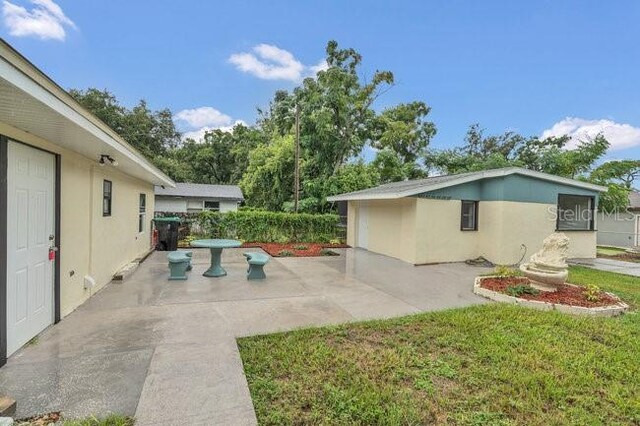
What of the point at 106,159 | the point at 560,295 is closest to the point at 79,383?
the point at 106,159

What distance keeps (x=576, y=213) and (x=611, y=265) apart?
2367mm

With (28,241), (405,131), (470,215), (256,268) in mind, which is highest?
(405,131)

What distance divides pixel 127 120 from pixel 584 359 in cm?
3443

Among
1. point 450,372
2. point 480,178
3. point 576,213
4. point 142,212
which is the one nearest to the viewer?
point 450,372

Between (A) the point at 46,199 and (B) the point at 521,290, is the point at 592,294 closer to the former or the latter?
(B) the point at 521,290

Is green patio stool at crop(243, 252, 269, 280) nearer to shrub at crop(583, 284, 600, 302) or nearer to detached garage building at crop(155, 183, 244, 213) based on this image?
shrub at crop(583, 284, 600, 302)

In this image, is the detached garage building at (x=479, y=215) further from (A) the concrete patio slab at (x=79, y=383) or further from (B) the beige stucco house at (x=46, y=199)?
(A) the concrete patio slab at (x=79, y=383)

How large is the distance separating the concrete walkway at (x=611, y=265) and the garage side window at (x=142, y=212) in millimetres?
13974

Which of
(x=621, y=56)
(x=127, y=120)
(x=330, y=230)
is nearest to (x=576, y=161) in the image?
(x=621, y=56)

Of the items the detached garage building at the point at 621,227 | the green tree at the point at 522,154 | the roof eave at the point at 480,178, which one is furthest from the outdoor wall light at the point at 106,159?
the detached garage building at the point at 621,227

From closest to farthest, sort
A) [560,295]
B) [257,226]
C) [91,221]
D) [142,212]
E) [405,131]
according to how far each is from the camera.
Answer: [91,221], [560,295], [142,212], [257,226], [405,131]

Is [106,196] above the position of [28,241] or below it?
above

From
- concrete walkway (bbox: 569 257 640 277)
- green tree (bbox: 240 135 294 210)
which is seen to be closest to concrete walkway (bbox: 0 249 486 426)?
concrete walkway (bbox: 569 257 640 277)

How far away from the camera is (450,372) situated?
127 inches
